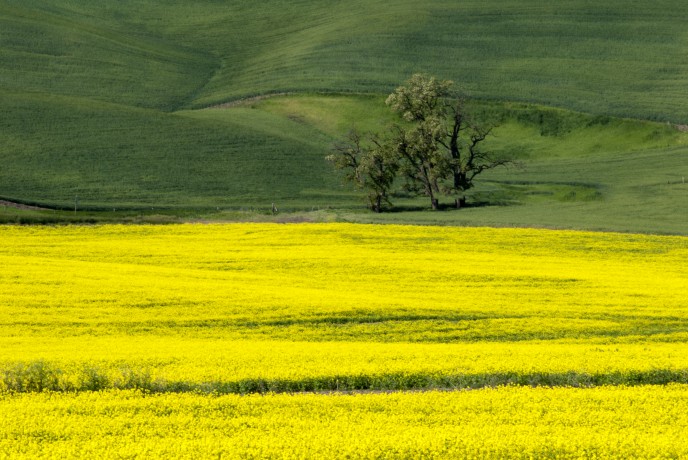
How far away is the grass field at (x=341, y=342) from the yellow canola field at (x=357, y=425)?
5 cm

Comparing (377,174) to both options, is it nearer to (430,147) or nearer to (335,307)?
(430,147)

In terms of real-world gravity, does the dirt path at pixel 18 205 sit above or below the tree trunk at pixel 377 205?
above

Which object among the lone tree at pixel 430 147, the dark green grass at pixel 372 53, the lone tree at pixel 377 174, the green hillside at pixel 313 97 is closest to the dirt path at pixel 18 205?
the green hillside at pixel 313 97

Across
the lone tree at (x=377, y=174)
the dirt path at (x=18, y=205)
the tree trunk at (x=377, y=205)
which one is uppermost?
the lone tree at (x=377, y=174)

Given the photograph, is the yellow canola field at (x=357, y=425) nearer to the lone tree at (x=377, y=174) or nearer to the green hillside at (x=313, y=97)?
the green hillside at (x=313, y=97)

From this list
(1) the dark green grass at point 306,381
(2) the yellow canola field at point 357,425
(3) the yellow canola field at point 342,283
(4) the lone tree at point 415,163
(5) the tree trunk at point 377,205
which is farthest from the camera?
(4) the lone tree at point 415,163

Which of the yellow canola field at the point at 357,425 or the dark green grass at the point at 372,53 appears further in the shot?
the dark green grass at the point at 372,53

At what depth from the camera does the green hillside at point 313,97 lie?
197 feet

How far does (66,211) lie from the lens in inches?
2035

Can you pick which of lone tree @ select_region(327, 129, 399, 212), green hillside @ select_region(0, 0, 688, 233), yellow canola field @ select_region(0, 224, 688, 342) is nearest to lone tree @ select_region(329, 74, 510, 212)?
lone tree @ select_region(327, 129, 399, 212)

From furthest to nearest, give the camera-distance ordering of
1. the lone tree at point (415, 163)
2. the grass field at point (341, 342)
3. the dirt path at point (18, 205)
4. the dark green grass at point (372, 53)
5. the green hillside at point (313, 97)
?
the dark green grass at point (372, 53)
the green hillside at point (313, 97)
the lone tree at point (415, 163)
the dirt path at point (18, 205)
the grass field at point (341, 342)

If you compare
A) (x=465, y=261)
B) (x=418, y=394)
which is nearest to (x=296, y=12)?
(x=465, y=261)

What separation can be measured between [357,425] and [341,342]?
8.14 meters

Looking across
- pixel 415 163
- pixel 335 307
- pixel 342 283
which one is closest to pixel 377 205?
pixel 415 163
